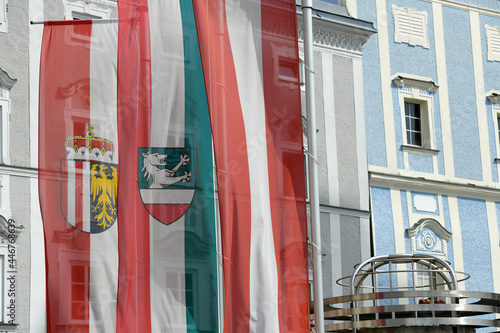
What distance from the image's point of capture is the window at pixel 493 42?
26656 mm

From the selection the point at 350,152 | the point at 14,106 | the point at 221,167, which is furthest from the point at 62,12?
the point at 221,167

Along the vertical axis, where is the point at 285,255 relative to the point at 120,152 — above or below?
below

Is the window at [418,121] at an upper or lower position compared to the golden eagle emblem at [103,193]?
upper

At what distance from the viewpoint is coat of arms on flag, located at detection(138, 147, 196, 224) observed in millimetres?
10484

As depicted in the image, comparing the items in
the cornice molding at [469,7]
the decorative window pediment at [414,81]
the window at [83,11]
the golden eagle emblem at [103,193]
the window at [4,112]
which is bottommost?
the golden eagle emblem at [103,193]

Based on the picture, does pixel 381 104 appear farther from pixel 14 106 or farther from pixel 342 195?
pixel 14 106

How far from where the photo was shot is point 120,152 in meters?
10.7

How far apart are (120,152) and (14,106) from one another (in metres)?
9.46

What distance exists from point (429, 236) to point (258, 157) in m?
14.7

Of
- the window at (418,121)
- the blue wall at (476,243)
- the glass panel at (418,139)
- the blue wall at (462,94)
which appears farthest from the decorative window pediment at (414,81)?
the blue wall at (476,243)

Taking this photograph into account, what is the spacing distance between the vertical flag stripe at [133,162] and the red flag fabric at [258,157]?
29.6 inches

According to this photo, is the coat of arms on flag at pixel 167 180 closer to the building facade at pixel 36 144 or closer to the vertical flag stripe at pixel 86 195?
the vertical flag stripe at pixel 86 195

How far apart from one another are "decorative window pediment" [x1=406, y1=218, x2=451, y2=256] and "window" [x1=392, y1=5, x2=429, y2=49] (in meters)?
4.65

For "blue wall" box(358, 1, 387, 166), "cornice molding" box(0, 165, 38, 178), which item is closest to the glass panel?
"blue wall" box(358, 1, 387, 166)
